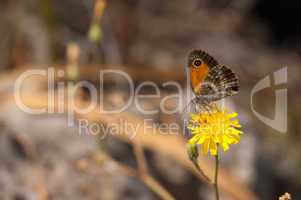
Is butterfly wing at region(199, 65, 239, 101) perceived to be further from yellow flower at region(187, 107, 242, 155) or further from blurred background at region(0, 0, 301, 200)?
blurred background at region(0, 0, 301, 200)

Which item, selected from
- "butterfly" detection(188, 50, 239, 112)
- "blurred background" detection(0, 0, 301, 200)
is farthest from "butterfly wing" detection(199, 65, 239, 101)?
"blurred background" detection(0, 0, 301, 200)

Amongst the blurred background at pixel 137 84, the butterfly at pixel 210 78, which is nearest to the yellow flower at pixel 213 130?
the butterfly at pixel 210 78

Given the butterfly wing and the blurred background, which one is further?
the blurred background

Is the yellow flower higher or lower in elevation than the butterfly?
lower

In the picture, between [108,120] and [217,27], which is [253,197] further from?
[217,27]

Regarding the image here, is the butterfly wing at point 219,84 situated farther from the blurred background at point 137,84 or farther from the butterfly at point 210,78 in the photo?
the blurred background at point 137,84

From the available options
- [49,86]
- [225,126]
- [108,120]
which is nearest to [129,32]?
[49,86]

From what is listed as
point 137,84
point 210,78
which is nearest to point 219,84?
point 210,78
